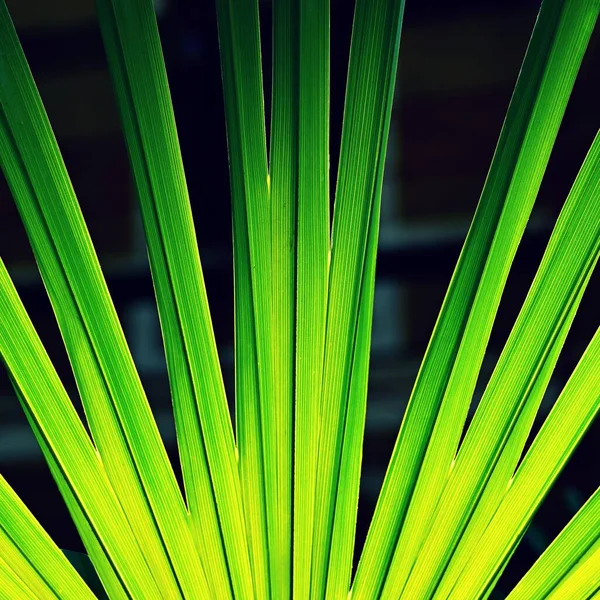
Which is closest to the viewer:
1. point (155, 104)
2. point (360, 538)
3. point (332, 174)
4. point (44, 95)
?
point (155, 104)

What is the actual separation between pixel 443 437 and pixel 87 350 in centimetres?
26

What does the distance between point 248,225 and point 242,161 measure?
41 mm

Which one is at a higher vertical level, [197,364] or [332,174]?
[332,174]

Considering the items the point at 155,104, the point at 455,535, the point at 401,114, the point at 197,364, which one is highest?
the point at 401,114

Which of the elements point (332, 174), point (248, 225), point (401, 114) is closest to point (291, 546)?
point (248, 225)

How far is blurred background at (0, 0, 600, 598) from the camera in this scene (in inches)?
55.1

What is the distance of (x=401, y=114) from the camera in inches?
61.7

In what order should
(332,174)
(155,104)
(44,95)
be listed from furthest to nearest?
1. (44,95)
2. (332,174)
3. (155,104)

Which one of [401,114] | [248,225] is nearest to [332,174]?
[401,114]

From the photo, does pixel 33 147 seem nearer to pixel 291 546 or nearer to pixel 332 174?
pixel 291 546

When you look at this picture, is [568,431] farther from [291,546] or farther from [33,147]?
[33,147]

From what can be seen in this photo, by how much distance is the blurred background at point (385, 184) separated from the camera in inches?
55.1

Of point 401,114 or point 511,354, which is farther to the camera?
point 401,114

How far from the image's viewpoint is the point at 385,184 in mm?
1617
